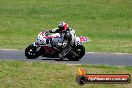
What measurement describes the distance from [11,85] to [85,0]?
36.4 metres

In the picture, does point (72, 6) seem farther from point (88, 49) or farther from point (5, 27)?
point (88, 49)

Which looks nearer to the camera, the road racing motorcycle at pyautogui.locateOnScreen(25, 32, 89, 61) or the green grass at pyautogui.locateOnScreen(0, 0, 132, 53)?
the road racing motorcycle at pyautogui.locateOnScreen(25, 32, 89, 61)

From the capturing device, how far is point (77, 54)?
73.9 ft

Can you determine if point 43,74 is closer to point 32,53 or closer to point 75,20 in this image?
point 32,53

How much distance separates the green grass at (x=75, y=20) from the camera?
30.4 m

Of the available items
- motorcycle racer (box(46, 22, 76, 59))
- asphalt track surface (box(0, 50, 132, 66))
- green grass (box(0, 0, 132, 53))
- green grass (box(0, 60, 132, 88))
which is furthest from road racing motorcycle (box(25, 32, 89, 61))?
green grass (box(0, 0, 132, 53))

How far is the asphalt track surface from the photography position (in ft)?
71.9

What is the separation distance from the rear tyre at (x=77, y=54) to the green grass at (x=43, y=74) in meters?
2.78

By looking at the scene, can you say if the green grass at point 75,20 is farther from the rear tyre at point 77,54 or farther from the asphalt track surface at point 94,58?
the rear tyre at point 77,54

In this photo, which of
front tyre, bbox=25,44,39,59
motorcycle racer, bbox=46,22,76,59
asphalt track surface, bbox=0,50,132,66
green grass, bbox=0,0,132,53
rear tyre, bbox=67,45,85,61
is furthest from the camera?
green grass, bbox=0,0,132,53

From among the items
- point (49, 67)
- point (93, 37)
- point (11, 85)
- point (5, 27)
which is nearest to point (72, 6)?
point (5, 27)

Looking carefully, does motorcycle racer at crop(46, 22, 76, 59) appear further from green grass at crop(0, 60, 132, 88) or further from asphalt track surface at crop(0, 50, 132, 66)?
green grass at crop(0, 60, 132, 88)

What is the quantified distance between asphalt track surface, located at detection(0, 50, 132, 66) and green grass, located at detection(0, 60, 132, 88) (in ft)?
7.05

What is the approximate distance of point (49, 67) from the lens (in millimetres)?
18688
